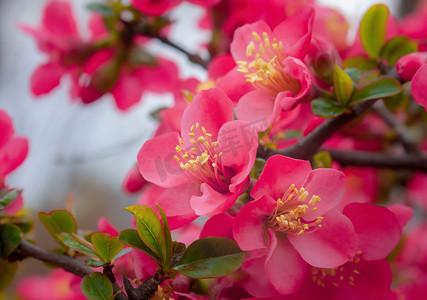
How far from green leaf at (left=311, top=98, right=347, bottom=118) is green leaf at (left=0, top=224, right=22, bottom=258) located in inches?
13.0

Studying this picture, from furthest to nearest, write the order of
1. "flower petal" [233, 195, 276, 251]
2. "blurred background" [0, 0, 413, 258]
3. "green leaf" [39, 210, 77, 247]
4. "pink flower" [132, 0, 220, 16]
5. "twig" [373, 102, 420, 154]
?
"blurred background" [0, 0, 413, 258], "twig" [373, 102, 420, 154], "pink flower" [132, 0, 220, 16], "green leaf" [39, 210, 77, 247], "flower petal" [233, 195, 276, 251]

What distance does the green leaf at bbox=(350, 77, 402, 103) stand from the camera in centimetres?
41

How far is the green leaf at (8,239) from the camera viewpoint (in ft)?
1.43

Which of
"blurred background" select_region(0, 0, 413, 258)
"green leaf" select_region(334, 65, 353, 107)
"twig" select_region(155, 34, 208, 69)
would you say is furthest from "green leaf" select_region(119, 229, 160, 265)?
"blurred background" select_region(0, 0, 413, 258)

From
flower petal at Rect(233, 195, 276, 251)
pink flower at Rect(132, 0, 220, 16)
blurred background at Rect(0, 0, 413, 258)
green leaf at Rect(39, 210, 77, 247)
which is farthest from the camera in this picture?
blurred background at Rect(0, 0, 413, 258)

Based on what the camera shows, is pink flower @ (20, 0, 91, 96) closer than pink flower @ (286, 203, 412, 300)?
No

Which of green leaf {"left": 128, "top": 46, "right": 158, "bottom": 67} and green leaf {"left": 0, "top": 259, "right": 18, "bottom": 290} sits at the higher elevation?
green leaf {"left": 128, "top": 46, "right": 158, "bottom": 67}

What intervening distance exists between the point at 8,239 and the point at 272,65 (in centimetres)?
33

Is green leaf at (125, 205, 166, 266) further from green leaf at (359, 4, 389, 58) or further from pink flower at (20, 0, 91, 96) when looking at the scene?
pink flower at (20, 0, 91, 96)

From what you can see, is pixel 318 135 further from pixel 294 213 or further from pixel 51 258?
pixel 51 258

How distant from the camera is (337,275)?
41cm

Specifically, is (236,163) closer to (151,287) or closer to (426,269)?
(151,287)

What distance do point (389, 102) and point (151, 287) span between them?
1.29 ft

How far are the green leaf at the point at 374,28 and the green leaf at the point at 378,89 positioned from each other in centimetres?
12
